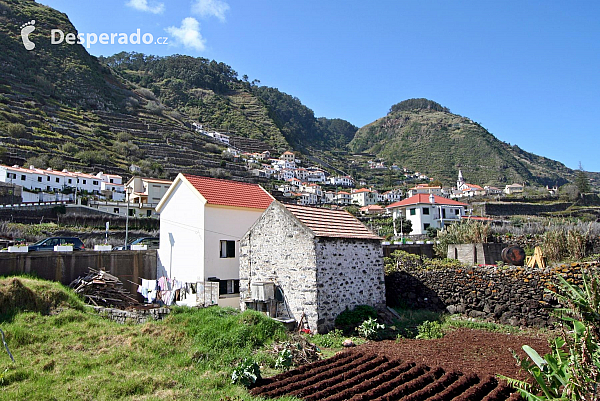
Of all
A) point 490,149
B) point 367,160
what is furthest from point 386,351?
point 367,160

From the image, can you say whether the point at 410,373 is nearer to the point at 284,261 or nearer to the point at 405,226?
the point at 284,261

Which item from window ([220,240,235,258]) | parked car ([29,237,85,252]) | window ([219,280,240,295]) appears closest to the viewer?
window ([219,280,240,295])

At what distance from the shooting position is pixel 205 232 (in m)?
20.2

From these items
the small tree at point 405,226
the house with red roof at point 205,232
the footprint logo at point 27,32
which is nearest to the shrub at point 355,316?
the house with red roof at point 205,232

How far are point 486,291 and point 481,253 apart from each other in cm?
598

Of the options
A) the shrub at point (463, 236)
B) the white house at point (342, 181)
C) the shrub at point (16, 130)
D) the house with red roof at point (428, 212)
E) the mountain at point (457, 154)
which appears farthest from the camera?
the mountain at point (457, 154)

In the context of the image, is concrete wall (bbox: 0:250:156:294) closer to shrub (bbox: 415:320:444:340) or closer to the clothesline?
the clothesline

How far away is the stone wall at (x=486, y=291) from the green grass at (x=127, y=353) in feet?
25.6

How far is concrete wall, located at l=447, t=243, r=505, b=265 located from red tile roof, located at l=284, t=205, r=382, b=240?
745 cm

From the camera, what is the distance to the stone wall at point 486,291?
14.2 m

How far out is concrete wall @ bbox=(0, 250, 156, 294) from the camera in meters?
16.6

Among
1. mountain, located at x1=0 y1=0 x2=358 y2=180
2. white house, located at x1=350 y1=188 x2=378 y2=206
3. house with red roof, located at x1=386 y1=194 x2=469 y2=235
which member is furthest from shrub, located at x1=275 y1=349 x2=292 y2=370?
white house, located at x1=350 y1=188 x2=378 y2=206

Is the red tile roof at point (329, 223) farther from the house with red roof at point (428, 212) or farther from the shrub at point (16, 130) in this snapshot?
the shrub at point (16, 130)

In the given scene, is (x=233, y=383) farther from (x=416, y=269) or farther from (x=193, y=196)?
(x=193, y=196)
